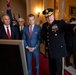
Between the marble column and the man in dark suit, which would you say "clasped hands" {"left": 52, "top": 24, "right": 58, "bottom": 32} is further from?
the marble column

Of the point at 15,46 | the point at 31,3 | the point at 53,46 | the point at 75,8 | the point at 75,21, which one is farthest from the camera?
the point at 31,3

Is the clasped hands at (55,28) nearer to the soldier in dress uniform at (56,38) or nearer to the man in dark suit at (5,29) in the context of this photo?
the soldier in dress uniform at (56,38)

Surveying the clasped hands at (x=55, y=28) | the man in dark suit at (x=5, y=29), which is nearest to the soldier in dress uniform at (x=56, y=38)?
the clasped hands at (x=55, y=28)

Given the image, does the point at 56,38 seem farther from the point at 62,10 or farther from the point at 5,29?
the point at 62,10

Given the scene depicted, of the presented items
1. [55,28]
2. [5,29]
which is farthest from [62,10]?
[55,28]

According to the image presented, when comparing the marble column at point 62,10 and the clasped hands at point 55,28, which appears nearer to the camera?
the clasped hands at point 55,28

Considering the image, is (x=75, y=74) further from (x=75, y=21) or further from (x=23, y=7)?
(x=23, y=7)

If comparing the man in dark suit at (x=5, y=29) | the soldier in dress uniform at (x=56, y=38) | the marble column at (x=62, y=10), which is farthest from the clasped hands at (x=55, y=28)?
the marble column at (x=62, y=10)

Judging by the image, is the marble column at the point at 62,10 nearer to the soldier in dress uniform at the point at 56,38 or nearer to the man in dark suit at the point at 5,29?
the man in dark suit at the point at 5,29

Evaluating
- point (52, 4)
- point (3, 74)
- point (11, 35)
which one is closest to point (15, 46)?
point (3, 74)

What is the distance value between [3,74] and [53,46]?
2.19 metres

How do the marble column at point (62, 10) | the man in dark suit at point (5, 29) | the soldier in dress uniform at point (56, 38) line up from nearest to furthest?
the soldier in dress uniform at point (56, 38) < the man in dark suit at point (5, 29) < the marble column at point (62, 10)

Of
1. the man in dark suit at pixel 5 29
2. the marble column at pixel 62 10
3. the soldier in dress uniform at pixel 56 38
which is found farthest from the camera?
the marble column at pixel 62 10

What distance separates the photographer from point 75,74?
4145 millimetres
